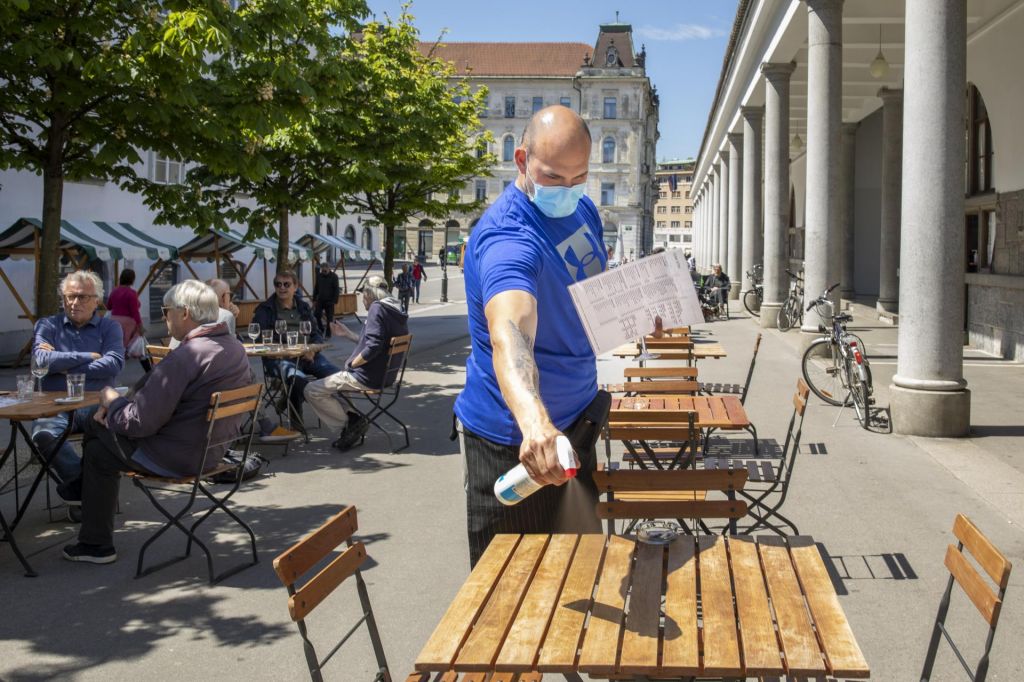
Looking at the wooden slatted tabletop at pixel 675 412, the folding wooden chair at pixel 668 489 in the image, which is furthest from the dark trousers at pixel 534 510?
the wooden slatted tabletop at pixel 675 412

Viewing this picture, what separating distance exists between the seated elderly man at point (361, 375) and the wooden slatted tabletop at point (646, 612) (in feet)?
22.3

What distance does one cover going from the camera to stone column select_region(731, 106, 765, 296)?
28.8 metres

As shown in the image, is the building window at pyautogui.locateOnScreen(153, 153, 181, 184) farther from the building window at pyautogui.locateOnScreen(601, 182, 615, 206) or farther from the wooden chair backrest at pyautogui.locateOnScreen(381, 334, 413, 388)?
the building window at pyautogui.locateOnScreen(601, 182, 615, 206)

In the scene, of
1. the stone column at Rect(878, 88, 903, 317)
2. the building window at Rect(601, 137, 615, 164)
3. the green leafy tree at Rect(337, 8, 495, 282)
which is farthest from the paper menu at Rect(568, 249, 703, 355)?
the building window at Rect(601, 137, 615, 164)

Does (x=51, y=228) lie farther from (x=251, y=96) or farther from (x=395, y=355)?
(x=395, y=355)

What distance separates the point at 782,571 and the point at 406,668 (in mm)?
1932

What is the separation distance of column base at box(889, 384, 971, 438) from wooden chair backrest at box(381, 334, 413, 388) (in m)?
4.54

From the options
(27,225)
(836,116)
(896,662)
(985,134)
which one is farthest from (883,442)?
(27,225)

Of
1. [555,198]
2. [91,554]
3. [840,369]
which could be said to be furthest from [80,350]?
[840,369]

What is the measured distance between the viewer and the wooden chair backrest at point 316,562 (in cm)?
297

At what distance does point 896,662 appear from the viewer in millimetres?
4441

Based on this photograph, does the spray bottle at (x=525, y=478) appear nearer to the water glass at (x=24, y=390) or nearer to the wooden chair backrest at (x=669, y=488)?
the wooden chair backrest at (x=669, y=488)

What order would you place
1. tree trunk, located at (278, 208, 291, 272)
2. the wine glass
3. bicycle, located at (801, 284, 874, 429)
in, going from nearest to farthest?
the wine glass
bicycle, located at (801, 284, 874, 429)
tree trunk, located at (278, 208, 291, 272)

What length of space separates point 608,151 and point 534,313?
339 feet
